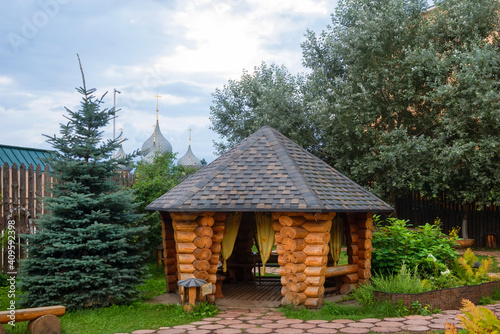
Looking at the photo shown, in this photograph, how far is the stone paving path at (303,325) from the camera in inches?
267

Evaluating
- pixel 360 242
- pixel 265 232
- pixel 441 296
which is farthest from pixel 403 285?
pixel 265 232

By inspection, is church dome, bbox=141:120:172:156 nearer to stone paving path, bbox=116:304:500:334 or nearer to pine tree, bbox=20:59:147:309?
pine tree, bbox=20:59:147:309

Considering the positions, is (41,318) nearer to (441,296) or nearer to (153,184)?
Result: (441,296)

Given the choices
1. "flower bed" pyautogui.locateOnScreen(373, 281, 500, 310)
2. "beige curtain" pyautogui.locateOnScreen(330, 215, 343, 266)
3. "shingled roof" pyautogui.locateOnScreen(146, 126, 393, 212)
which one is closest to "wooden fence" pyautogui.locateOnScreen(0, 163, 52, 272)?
"shingled roof" pyautogui.locateOnScreen(146, 126, 393, 212)

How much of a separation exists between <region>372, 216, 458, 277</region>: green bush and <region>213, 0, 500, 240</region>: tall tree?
4.90 m

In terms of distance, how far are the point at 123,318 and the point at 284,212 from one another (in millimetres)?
3270

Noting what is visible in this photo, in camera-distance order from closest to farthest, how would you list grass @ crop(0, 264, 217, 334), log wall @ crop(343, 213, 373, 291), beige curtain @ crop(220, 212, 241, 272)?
grass @ crop(0, 264, 217, 334)
beige curtain @ crop(220, 212, 241, 272)
log wall @ crop(343, 213, 373, 291)

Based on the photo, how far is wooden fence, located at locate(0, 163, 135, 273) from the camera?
1048 cm

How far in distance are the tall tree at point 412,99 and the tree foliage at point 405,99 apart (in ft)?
0.13

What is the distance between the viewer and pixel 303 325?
7125 mm

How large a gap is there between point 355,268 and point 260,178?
281 cm

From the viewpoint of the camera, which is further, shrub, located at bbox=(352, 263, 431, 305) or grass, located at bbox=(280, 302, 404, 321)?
shrub, located at bbox=(352, 263, 431, 305)

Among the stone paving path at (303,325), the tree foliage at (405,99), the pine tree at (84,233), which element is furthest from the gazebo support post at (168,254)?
the tree foliage at (405,99)

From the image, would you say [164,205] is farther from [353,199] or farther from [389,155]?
[389,155]
